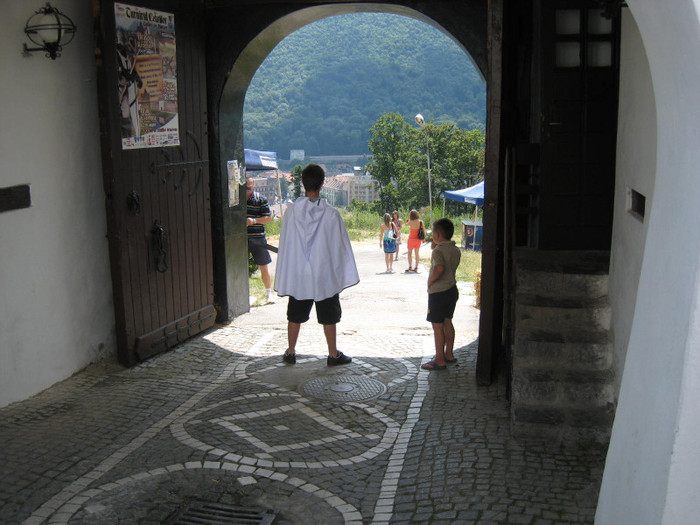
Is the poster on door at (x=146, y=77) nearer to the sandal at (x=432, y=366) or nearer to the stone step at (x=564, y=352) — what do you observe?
the sandal at (x=432, y=366)

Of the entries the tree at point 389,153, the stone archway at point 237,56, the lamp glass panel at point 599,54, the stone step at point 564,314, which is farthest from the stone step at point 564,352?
the tree at point 389,153

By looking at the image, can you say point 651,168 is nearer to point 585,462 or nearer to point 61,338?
point 585,462

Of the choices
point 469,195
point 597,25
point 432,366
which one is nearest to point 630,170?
point 597,25

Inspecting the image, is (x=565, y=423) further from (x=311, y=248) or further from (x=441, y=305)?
(x=311, y=248)

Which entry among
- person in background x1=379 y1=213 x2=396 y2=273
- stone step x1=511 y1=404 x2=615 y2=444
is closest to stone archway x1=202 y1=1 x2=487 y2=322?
stone step x1=511 y1=404 x2=615 y2=444

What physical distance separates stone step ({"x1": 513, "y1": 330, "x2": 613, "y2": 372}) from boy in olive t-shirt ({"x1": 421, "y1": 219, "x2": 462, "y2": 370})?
1313 mm

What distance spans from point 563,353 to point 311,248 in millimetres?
2313

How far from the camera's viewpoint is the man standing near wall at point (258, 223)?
974 cm

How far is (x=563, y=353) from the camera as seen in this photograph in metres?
4.95

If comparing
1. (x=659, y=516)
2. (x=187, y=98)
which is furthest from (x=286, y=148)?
(x=659, y=516)

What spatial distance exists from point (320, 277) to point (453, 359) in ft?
4.29

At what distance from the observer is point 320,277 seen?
6.40m

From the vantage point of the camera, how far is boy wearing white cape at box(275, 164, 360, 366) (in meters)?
6.39

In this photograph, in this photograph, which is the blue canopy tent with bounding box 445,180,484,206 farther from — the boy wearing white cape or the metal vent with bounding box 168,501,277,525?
the metal vent with bounding box 168,501,277,525
